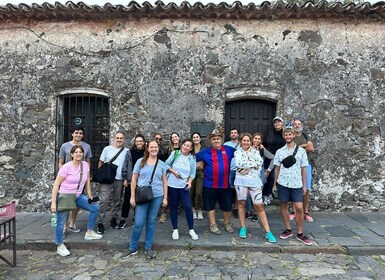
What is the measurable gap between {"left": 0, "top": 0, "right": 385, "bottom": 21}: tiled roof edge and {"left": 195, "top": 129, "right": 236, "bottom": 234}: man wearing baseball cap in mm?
2700

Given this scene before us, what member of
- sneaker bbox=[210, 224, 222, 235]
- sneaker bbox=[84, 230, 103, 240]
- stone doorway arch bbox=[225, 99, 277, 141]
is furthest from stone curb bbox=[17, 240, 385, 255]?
stone doorway arch bbox=[225, 99, 277, 141]

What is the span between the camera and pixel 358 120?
20.7ft

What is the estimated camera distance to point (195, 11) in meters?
6.08

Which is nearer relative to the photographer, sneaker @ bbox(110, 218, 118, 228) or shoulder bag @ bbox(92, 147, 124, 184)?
shoulder bag @ bbox(92, 147, 124, 184)

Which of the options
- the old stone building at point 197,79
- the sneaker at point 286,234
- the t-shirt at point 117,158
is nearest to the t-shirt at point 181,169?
the t-shirt at point 117,158

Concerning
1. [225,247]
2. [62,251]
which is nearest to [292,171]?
[225,247]

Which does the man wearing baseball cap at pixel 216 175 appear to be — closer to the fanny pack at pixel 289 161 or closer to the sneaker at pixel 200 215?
the sneaker at pixel 200 215

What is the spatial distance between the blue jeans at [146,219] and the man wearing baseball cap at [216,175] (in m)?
0.96

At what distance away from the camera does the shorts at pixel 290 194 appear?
4652 mm

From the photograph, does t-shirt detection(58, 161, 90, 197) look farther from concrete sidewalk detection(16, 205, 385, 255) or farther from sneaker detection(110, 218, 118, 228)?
sneaker detection(110, 218, 118, 228)

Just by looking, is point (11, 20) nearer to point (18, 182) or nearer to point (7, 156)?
point (7, 156)

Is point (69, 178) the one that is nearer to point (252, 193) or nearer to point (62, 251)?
point (62, 251)

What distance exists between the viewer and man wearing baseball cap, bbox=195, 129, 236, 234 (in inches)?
195

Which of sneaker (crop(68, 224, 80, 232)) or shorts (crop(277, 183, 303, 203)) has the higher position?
shorts (crop(277, 183, 303, 203))
